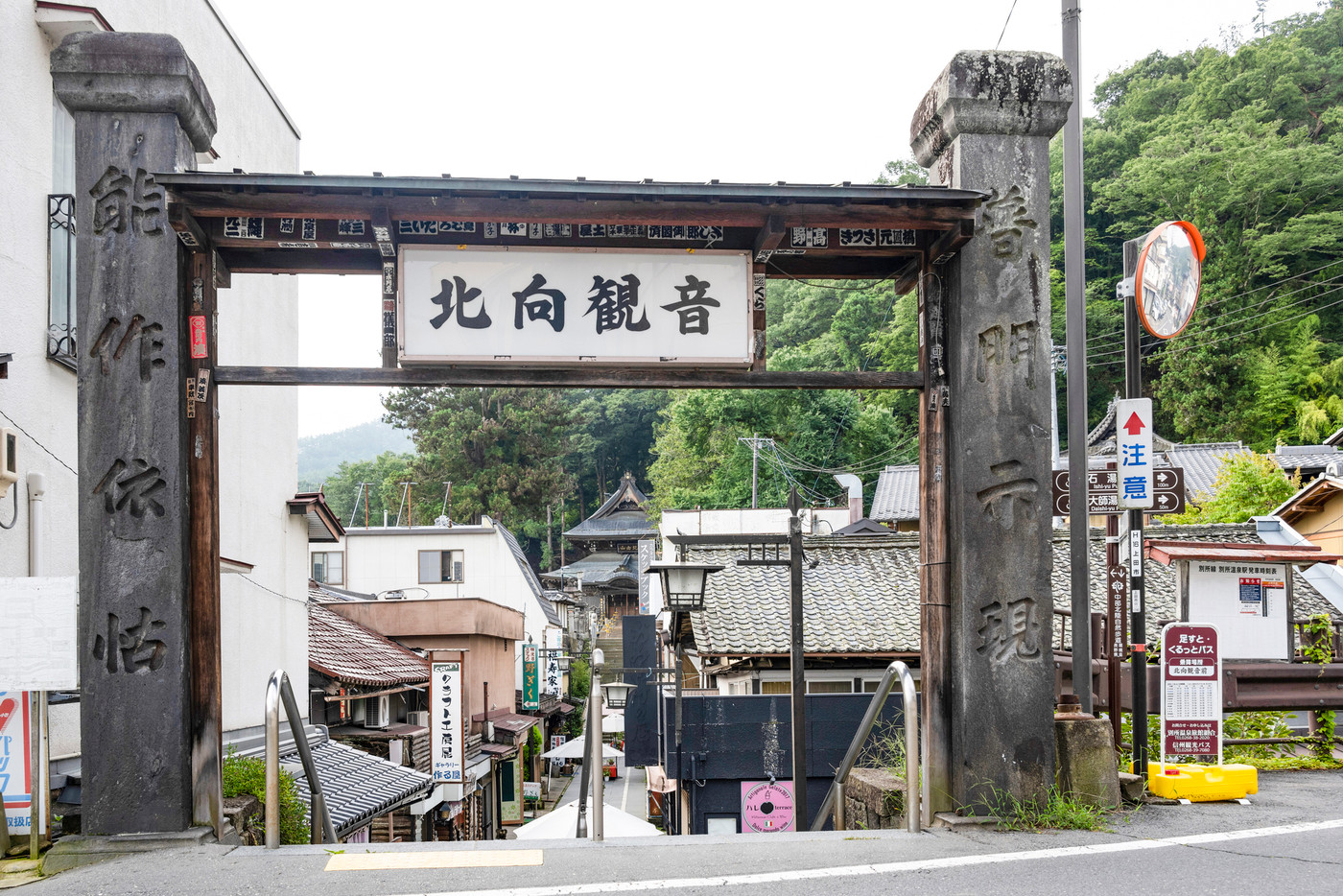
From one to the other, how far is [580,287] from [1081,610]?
4300 mm

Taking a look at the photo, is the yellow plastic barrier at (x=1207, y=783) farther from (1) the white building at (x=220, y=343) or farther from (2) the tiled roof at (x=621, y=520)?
(2) the tiled roof at (x=621, y=520)

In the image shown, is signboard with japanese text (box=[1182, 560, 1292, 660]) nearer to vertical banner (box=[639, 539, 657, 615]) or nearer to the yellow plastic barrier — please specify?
the yellow plastic barrier

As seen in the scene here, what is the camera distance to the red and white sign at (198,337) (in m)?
6.49

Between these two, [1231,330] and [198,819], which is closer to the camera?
[198,819]

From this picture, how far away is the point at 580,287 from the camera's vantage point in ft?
22.9

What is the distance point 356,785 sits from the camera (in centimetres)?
1523

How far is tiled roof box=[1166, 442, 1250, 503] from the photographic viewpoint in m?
36.1

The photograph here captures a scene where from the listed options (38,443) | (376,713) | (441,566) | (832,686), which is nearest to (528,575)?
(441,566)

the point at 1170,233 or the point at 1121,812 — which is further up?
the point at 1170,233

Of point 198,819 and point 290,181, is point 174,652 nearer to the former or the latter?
point 198,819

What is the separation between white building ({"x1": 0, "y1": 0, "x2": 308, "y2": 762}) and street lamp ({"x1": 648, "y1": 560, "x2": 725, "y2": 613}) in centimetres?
518

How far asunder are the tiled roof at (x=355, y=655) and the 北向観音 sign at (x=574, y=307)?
1413 cm

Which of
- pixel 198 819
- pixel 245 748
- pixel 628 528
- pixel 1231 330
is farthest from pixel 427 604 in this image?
pixel 628 528

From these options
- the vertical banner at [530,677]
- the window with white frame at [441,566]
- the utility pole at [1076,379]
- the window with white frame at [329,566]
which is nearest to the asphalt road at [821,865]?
the utility pole at [1076,379]
